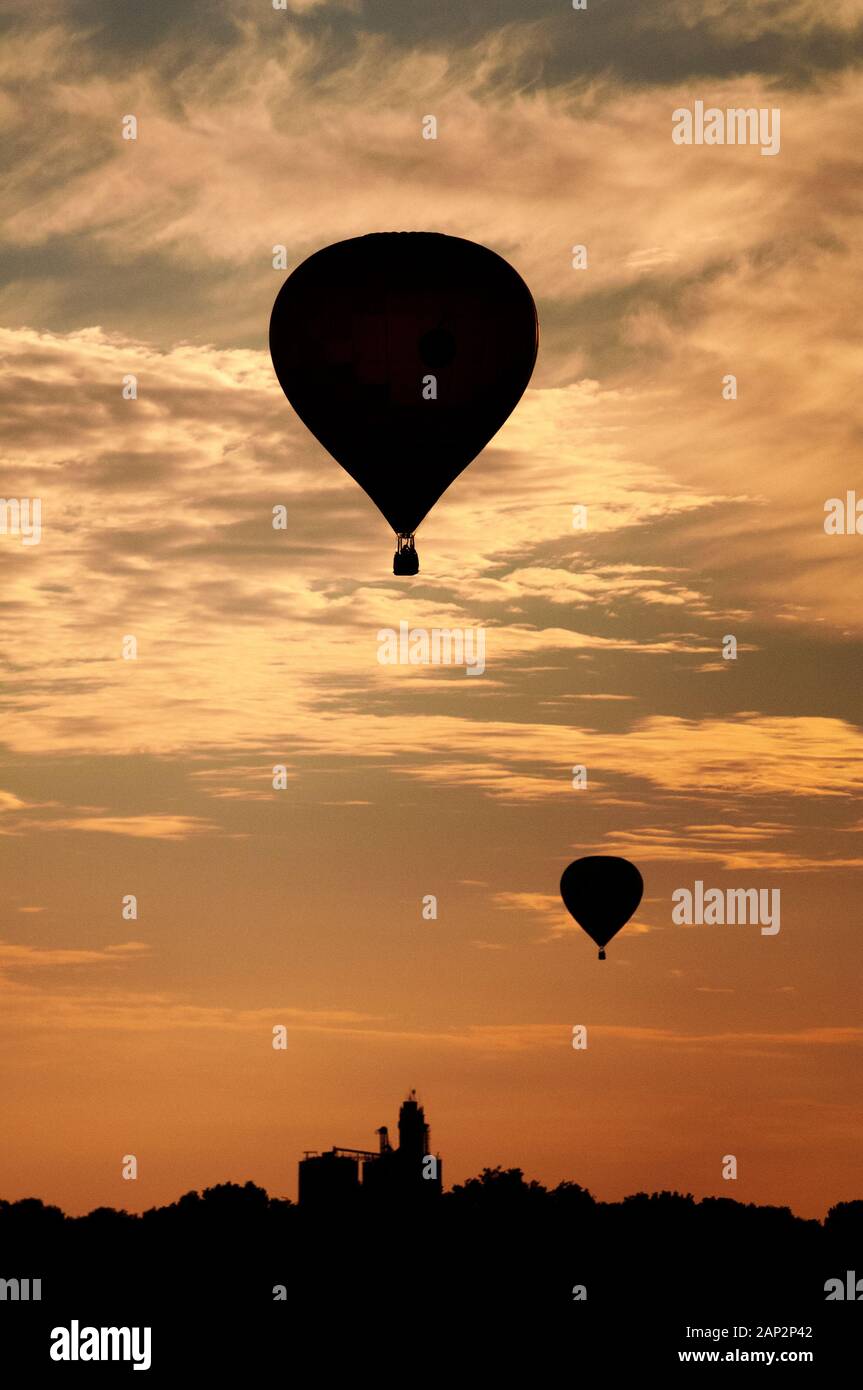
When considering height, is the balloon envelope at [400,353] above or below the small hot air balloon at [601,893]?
above

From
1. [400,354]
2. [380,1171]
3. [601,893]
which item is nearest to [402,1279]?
[380,1171]

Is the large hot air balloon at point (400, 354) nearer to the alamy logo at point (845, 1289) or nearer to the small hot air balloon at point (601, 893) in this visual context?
the small hot air balloon at point (601, 893)
